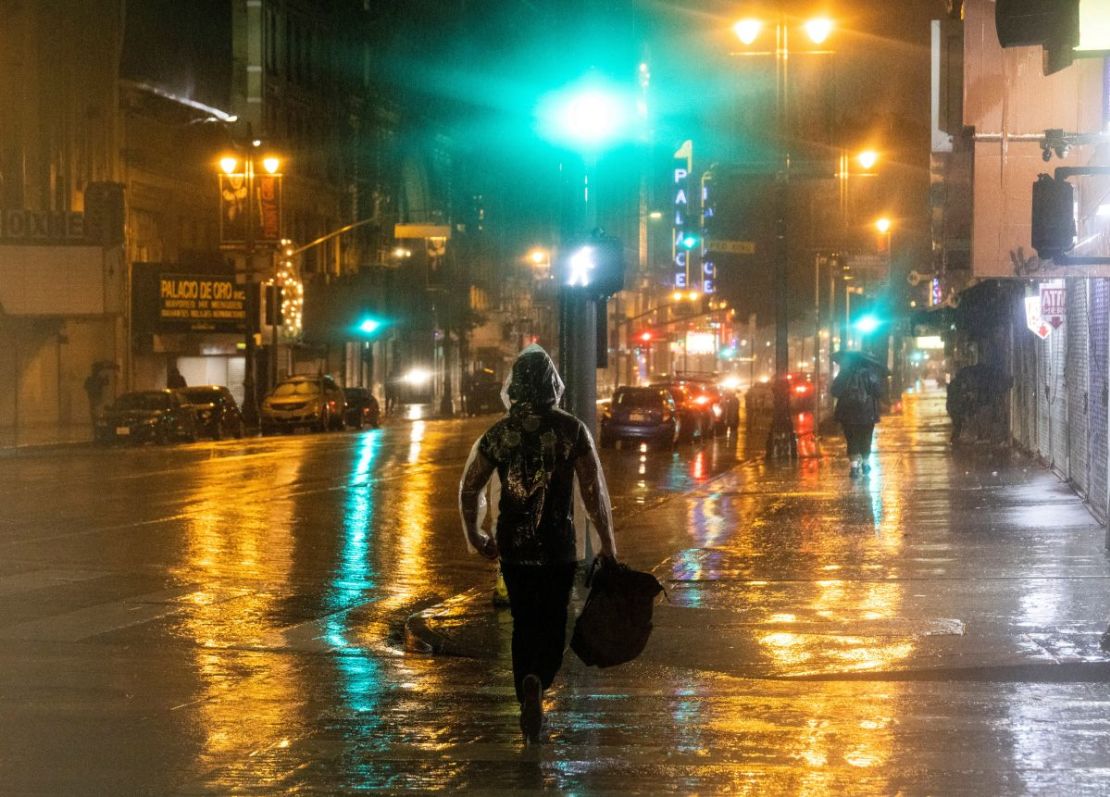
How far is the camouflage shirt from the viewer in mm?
7758

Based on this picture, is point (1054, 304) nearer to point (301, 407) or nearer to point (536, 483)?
point (536, 483)

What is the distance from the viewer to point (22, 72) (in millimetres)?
48906

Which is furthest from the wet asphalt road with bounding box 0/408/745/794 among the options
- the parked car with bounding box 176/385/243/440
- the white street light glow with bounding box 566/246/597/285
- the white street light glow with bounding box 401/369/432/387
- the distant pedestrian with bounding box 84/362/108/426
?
the white street light glow with bounding box 401/369/432/387

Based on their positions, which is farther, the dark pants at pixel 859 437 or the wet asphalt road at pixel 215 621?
the dark pants at pixel 859 437

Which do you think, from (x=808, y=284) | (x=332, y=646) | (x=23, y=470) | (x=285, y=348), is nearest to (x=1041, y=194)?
(x=332, y=646)

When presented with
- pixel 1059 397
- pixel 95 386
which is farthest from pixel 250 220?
pixel 1059 397

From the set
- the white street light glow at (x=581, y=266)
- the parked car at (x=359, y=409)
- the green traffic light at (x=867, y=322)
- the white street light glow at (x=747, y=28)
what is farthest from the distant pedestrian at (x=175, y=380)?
the white street light glow at (x=581, y=266)

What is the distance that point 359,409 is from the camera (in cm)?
5322

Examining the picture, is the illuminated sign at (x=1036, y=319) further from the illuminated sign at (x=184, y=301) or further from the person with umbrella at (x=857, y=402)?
the illuminated sign at (x=184, y=301)

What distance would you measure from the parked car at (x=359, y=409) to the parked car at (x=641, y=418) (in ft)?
50.8

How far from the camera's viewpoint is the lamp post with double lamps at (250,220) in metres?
51.1

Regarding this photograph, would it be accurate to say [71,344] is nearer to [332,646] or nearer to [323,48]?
[323,48]

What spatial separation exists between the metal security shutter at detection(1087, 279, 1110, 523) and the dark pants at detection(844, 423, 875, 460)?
18.3 feet

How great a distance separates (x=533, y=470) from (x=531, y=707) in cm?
109
